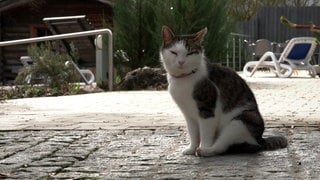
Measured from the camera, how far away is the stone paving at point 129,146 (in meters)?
3.68

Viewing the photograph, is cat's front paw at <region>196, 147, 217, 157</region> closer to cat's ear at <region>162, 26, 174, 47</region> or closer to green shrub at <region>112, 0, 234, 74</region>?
cat's ear at <region>162, 26, 174, 47</region>

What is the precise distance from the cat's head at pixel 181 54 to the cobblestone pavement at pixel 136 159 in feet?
1.94

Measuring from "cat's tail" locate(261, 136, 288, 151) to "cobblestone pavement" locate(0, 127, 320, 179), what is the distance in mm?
58

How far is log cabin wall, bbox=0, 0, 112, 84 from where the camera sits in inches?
856

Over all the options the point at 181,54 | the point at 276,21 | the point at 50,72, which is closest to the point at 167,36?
the point at 181,54

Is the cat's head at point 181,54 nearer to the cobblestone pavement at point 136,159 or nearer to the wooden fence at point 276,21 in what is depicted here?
the cobblestone pavement at point 136,159

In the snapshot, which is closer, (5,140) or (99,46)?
(5,140)

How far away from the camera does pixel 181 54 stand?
4.12 meters

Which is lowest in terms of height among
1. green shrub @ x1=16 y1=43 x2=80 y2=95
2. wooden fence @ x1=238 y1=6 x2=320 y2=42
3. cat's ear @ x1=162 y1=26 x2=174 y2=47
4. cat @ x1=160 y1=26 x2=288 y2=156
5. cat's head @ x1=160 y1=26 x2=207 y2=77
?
wooden fence @ x1=238 y1=6 x2=320 y2=42

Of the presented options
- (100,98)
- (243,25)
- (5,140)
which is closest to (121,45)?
(100,98)

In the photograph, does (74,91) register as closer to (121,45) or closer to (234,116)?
(121,45)

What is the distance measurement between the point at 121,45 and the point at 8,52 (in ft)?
30.8

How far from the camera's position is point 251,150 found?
4.21 m

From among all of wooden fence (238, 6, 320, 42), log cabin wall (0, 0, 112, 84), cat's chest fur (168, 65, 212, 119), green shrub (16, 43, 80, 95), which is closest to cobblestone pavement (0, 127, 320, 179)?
cat's chest fur (168, 65, 212, 119)
